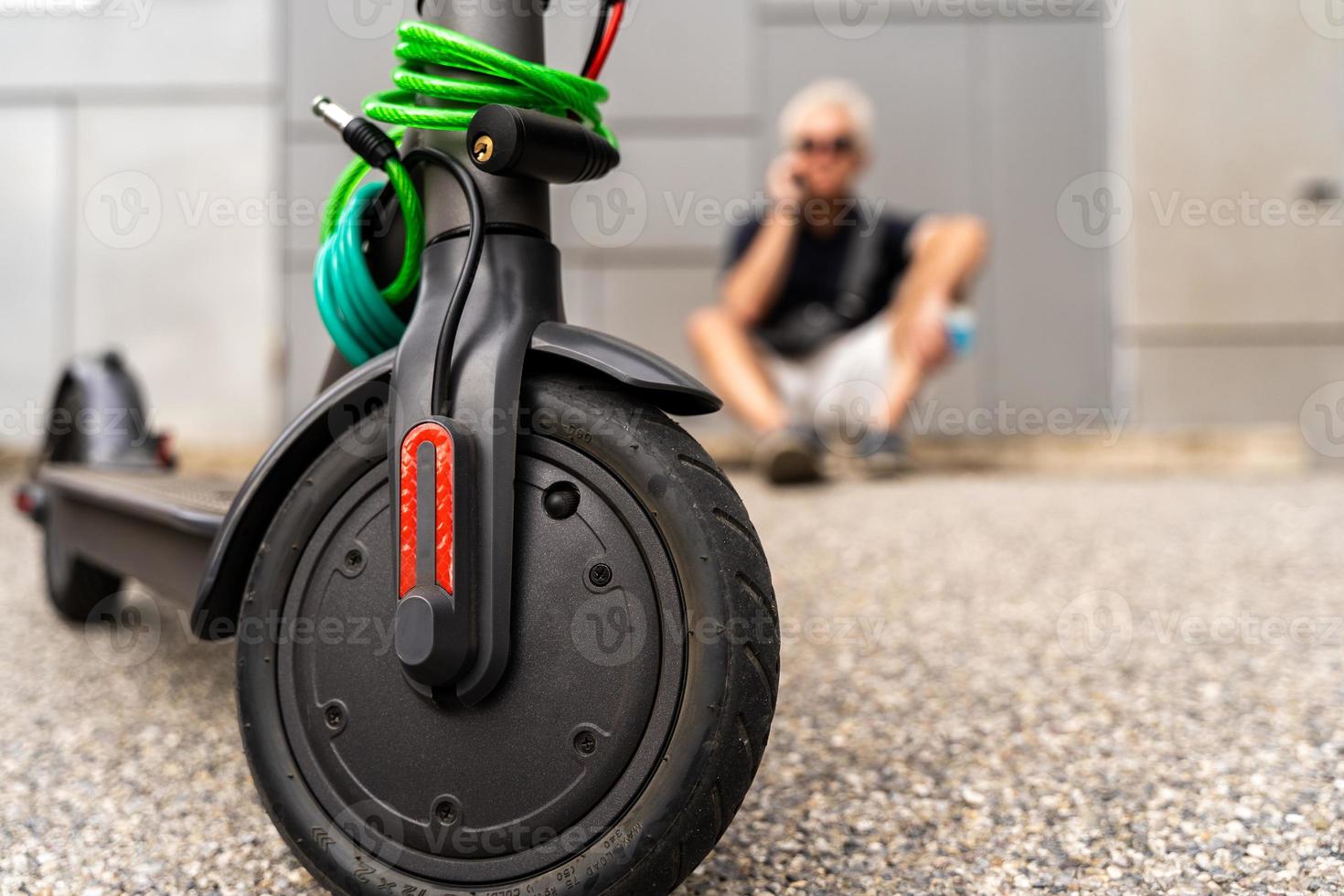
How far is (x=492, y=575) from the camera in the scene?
77 centimetres

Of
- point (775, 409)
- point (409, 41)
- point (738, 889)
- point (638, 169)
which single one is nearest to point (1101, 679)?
point (738, 889)

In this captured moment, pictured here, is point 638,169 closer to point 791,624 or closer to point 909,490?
point 909,490

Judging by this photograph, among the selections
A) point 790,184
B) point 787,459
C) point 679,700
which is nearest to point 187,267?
point 790,184

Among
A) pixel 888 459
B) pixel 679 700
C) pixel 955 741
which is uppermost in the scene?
pixel 679 700

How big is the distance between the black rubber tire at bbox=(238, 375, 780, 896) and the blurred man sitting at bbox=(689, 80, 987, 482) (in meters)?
3.33

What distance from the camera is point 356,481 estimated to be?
853 millimetres

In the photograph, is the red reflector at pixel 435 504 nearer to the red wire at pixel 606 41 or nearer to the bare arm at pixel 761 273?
the red wire at pixel 606 41

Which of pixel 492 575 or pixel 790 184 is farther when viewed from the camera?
pixel 790 184

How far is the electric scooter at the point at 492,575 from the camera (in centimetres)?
73

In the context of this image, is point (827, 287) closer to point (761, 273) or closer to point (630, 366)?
point (761, 273)

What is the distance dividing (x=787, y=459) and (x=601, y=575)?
270 centimetres

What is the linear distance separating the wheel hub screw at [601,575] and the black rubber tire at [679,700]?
2.1 inches

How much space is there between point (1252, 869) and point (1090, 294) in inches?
212

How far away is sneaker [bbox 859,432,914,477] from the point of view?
151 inches
